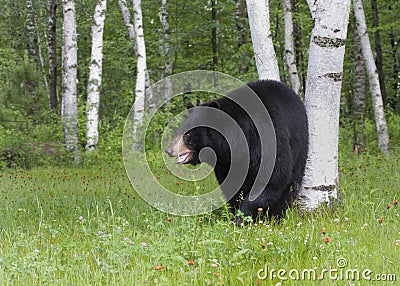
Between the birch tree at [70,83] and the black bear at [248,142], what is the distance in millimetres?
7901

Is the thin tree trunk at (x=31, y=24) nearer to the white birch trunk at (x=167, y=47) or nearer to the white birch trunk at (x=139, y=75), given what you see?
the white birch trunk at (x=167, y=47)

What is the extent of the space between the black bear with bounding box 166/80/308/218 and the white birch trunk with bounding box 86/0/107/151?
8.44m

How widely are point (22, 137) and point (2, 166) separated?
3.25 feet

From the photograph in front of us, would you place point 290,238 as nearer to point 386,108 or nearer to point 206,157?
point 206,157

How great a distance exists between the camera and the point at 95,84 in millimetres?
13750

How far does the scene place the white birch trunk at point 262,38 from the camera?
20.2 ft

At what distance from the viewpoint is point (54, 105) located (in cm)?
2066

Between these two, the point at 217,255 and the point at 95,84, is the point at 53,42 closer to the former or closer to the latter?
the point at 95,84

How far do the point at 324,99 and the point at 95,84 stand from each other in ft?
31.1

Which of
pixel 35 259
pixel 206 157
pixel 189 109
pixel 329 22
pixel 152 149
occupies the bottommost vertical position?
pixel 152 149

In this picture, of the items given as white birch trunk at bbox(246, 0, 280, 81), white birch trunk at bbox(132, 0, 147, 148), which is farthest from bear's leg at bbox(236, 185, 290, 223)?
white birch trunk at bbox(132, 0, 147, 148)

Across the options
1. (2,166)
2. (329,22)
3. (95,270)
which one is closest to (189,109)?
(329,22)

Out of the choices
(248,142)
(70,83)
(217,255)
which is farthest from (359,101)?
(217,255)

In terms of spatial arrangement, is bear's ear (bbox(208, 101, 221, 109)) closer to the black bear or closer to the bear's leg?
the black bear
